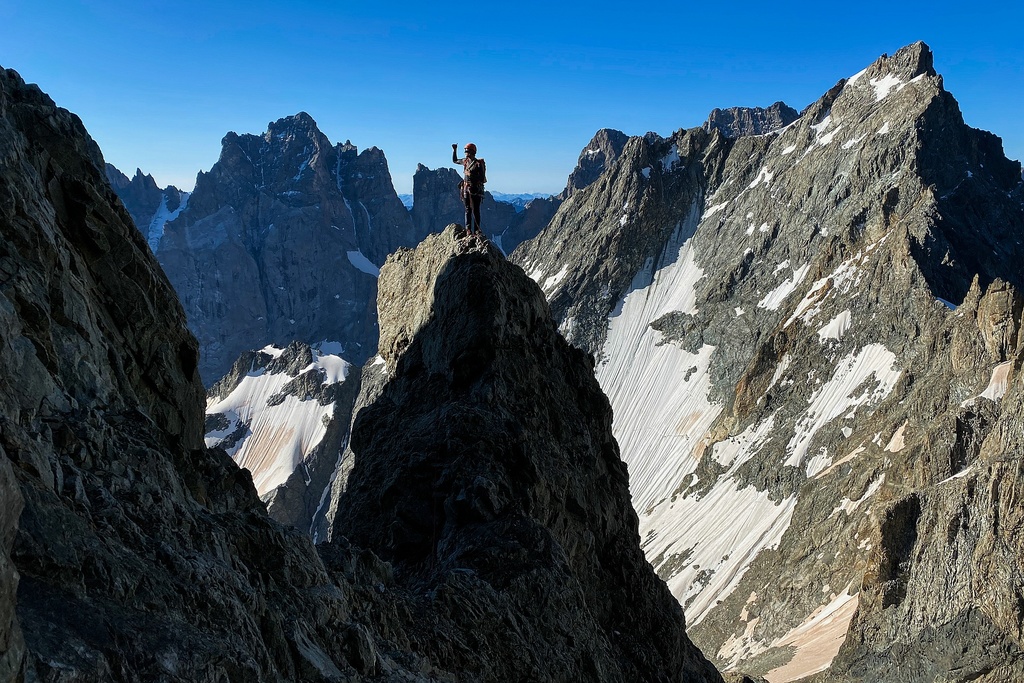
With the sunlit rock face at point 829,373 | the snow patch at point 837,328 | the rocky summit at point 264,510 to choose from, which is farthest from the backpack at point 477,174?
the snow patch at point 837,328

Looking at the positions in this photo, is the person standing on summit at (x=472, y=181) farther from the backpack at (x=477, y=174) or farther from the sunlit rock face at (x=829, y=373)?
the sunlit rock face at (x=829, y=373)

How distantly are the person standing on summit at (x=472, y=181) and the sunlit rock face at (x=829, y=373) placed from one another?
40.7 metres

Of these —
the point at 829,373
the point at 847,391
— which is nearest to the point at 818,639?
the point at 847,391

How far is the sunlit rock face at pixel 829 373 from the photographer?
198ft

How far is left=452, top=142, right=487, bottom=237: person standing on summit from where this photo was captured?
24.2m

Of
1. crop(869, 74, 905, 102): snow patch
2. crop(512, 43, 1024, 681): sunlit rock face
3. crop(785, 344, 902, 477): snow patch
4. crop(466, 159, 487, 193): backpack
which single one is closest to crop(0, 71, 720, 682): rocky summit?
crop(466, 159, 487, 193): backpack

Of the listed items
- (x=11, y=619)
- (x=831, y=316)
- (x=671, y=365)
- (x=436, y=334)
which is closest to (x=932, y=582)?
(x=436, y=334)

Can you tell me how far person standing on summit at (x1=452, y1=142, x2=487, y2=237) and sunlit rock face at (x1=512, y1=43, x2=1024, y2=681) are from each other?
133ft

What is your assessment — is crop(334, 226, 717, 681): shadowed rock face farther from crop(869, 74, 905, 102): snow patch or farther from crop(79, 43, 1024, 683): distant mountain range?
crop(869, 74, 905, 102): snow patch

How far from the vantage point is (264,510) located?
1500 centimetres

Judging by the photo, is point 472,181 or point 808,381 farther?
point 808,381

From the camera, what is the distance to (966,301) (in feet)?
326

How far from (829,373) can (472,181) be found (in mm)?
112641

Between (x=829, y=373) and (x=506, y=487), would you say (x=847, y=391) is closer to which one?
(x=829, y=373)
